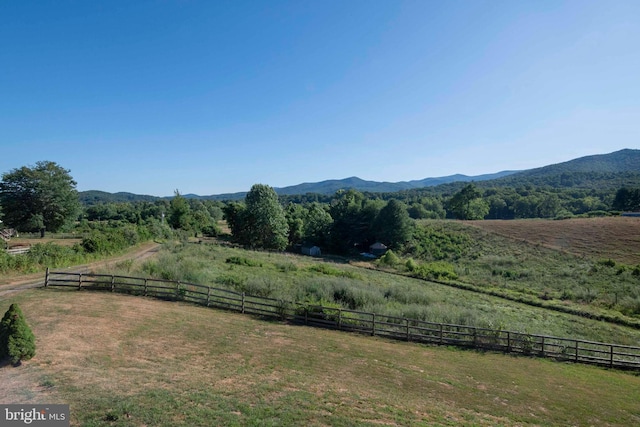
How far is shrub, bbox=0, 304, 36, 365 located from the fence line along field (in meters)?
61.5

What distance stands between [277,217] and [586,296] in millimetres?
42054

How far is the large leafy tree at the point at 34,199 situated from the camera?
4544cm

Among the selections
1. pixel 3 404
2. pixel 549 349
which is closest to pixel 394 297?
pixel 549 349

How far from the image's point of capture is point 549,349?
16.5m

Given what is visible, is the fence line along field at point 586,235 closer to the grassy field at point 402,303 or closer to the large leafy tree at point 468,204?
the large leafy tree at point 468,204

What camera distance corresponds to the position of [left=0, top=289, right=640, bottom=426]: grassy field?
773 cm

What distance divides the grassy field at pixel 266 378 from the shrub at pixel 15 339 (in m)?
0.31

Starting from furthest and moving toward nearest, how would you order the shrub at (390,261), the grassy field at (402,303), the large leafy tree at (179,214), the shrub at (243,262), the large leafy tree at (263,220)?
1. the large leafy tree at (179,214)
2. the large leafy tree at (263,220)
3. the shrub at (390,261)
4. the shrub at (243,262)
5. the grassy field at (402,303)

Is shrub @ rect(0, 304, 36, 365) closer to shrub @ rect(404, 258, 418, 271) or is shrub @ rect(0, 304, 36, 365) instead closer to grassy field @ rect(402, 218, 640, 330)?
grassy field @ rect(402, 218, 640, 330)

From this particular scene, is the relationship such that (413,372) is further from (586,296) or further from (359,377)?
(586,296)

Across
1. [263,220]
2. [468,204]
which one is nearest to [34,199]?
[263,220]

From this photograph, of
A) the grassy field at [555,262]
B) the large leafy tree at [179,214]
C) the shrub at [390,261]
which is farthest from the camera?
the large leafy tree at [179,214]

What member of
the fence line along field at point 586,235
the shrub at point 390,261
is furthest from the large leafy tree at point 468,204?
the shrub at point 390,261

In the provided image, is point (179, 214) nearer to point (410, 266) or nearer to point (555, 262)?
point (410, 266)
